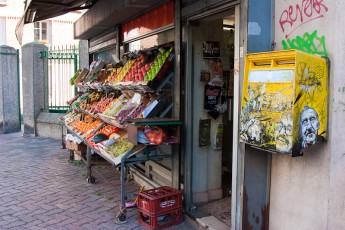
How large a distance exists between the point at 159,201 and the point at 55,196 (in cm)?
209

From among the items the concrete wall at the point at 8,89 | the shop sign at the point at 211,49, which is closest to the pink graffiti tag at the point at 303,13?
the shop sign at the point at 211,49

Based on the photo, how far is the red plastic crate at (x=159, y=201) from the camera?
4164 mm

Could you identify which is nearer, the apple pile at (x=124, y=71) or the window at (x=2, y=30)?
the apple pile at (x=124, y=71)

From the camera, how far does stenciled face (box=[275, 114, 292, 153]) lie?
2625 millimetres

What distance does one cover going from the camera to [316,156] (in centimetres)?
288

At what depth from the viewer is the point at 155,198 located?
4145 mm

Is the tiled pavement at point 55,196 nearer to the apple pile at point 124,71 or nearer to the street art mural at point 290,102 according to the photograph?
the apple pile at point 124,71

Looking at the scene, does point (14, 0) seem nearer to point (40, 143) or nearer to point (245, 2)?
point (40, 143)

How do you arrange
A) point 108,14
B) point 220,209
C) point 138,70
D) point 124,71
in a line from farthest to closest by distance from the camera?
point 108,14 → point 124,71 → point 138,70 → point 220,209

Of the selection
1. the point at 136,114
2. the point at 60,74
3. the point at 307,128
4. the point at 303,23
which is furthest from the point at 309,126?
the point at 60,74

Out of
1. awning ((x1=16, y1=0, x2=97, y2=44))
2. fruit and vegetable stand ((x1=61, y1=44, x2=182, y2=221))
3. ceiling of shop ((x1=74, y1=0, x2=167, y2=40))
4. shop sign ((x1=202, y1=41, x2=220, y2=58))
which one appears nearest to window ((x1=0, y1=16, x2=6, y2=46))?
ceiling of shop ((x1=74, y1=0, x2=167, y2=40))

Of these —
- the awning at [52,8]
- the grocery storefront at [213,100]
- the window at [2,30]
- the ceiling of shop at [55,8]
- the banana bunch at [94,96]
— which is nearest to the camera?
the grocery storefront at [213,100]

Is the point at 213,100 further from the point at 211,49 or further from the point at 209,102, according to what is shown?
the point at 211,49

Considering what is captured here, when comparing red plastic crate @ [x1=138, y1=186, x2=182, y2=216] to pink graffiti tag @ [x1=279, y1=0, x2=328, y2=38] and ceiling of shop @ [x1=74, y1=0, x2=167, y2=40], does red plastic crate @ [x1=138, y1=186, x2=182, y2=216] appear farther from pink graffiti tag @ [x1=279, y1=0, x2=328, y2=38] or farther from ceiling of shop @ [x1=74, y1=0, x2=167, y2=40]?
ceiling of shop @ [x1=74, y1=0, x2=167, y2=40]
